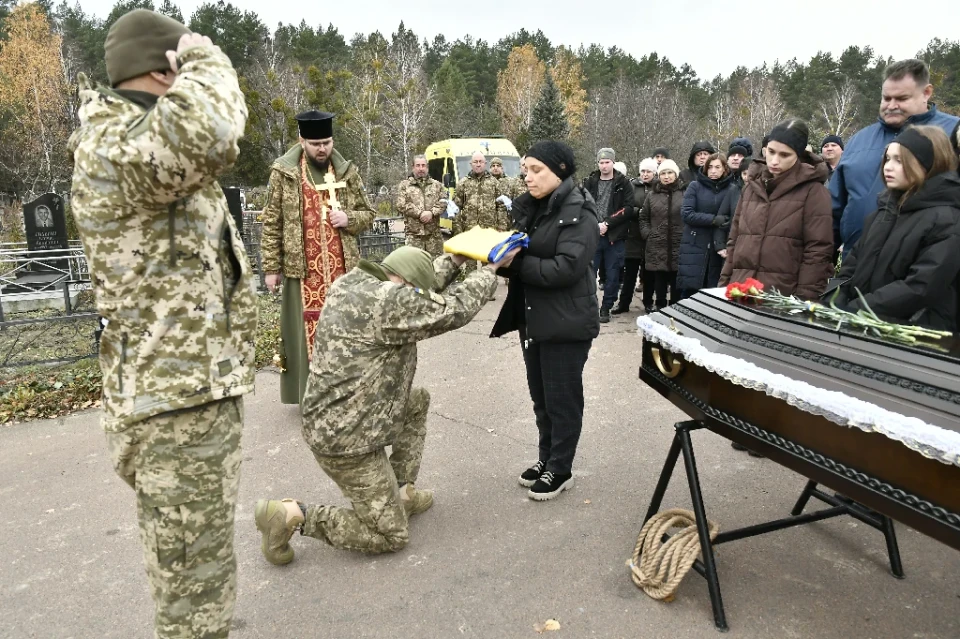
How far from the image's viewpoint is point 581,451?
421cm

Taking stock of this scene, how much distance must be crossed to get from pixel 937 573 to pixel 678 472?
4.41 ft

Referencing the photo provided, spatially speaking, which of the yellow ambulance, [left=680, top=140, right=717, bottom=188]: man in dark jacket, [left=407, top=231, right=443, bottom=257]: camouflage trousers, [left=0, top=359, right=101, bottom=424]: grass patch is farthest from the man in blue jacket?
the yellow ambulance

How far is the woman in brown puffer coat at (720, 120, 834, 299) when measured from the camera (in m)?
3.80

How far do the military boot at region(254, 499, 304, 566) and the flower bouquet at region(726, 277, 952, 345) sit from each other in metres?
2.22

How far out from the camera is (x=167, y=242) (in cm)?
174

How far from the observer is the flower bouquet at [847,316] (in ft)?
7.07

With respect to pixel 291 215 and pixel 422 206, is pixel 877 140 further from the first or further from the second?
pixel 422 206

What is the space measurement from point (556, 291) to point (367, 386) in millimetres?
1136

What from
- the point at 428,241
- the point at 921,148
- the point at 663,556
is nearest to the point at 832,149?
the point at 921,148

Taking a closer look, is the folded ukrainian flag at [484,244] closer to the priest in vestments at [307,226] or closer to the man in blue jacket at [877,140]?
the priest in vestments at [307,226]

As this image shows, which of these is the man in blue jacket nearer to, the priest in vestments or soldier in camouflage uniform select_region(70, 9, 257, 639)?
the priest in vestments

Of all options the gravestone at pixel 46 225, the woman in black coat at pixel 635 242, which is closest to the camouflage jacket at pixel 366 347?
the woman in black coat at pixel 635 242

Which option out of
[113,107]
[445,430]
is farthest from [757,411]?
[445,430]

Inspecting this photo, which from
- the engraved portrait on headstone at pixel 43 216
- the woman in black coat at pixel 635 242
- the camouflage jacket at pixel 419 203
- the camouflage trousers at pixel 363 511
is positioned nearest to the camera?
the camouflage trousers at pixel 363 511
